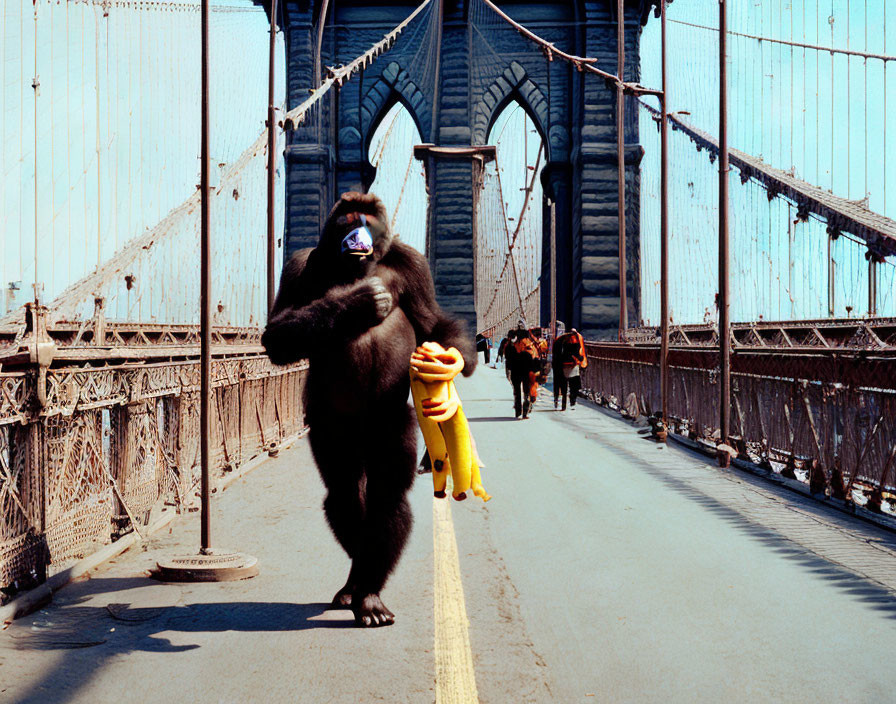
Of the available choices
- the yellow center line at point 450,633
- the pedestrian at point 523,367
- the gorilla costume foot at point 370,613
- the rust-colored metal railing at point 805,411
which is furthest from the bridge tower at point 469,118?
the gorilla costume foot at point 370,613

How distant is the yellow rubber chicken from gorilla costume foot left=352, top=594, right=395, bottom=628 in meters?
0.53

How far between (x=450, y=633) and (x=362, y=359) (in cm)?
115

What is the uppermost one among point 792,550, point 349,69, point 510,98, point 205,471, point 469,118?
point 510,98

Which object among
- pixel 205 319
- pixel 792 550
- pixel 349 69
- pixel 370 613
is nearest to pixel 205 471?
pixel 205 319

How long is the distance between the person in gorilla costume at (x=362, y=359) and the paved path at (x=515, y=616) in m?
0.41

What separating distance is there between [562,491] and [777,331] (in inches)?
700

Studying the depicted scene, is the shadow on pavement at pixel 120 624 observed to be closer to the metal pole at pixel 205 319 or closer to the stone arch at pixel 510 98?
the metal pole at pixel 205 319

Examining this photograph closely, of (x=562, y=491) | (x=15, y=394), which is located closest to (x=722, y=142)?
(x=562, y=491)

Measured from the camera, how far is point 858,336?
19.5 metres

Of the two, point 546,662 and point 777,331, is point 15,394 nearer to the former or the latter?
point 546,662

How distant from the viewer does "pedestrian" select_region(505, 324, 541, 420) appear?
16.6 metres

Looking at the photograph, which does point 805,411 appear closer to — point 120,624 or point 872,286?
point 120,624

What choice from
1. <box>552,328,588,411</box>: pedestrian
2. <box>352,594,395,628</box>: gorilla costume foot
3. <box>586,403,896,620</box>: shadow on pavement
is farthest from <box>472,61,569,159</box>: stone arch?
<box>352,594,395,628</box>: gorilla costume foot

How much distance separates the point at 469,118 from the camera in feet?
130
